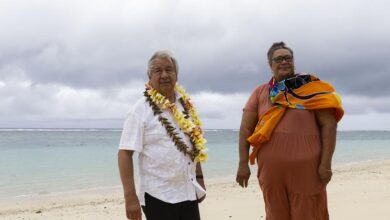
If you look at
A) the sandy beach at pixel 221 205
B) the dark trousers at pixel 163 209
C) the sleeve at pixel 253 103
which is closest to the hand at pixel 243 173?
the sleeve at pixel 253 103

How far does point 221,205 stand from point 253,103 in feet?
13.4

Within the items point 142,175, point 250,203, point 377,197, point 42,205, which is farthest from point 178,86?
point 42,205

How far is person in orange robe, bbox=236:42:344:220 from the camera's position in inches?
116

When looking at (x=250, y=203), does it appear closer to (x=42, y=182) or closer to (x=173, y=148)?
(x=173, y=148)

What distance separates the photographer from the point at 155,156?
2.49 metres

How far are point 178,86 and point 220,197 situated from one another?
18.0ft

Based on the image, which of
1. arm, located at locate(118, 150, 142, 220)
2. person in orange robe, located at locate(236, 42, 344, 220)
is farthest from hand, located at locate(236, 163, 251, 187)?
arm, located at locate(118, 150, 142, 220)

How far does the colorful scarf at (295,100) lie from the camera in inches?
116

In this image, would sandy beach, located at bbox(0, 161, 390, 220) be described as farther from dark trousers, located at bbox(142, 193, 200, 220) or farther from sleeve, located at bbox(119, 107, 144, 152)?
sleeve, located at bbox(119, 107, 144, 152)

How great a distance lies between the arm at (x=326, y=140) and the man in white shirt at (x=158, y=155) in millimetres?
923

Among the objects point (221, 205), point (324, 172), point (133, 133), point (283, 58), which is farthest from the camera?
point (221, 205)

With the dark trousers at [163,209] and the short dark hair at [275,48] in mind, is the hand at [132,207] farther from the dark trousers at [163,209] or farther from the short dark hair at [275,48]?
the short dark hair at [275,48]

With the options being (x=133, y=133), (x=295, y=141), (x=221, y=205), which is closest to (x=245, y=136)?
(x=295, y=141)

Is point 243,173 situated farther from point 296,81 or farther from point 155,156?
point 155,156
